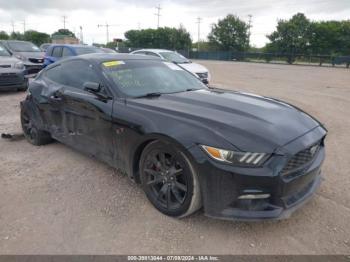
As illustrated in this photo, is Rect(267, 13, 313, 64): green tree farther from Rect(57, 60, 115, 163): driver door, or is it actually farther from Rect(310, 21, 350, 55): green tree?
Rect(57, 60, 115, 163): driver door

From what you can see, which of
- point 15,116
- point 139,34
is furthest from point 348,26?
point 15,116

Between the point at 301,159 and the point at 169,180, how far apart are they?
1.21 meters

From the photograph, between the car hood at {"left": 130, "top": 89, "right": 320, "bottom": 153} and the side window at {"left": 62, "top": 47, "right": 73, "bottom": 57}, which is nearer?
the car hood at {"left": 130, "top": 89, "right": 320, "bottom": 153}

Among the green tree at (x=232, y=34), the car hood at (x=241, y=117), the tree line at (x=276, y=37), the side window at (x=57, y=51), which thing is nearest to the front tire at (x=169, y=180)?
the car hood at (x=241, y=117)

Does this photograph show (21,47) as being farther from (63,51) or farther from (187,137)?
(187,137)

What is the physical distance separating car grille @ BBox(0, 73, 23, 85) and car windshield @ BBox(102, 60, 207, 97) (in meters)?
7.49

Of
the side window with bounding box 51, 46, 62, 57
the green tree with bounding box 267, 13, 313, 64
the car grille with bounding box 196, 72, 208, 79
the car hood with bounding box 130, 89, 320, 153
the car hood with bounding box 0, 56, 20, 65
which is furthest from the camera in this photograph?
the green tree with bounding box 267, 13, 313, 64

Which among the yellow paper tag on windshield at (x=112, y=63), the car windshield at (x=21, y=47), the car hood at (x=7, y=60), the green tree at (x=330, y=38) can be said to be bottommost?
the yellow paper tag on windshield at (x=112, y=63)

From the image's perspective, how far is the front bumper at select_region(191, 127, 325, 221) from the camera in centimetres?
251

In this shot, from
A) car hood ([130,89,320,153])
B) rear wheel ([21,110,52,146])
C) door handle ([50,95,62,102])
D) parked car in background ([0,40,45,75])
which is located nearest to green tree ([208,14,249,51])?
parked car in background ([0,40,45,75])

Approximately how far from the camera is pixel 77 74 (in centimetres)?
419

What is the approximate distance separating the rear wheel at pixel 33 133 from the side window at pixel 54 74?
81cm

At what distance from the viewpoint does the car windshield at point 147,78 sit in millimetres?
3656

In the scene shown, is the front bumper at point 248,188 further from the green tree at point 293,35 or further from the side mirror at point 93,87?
the green tree at point 293,35
